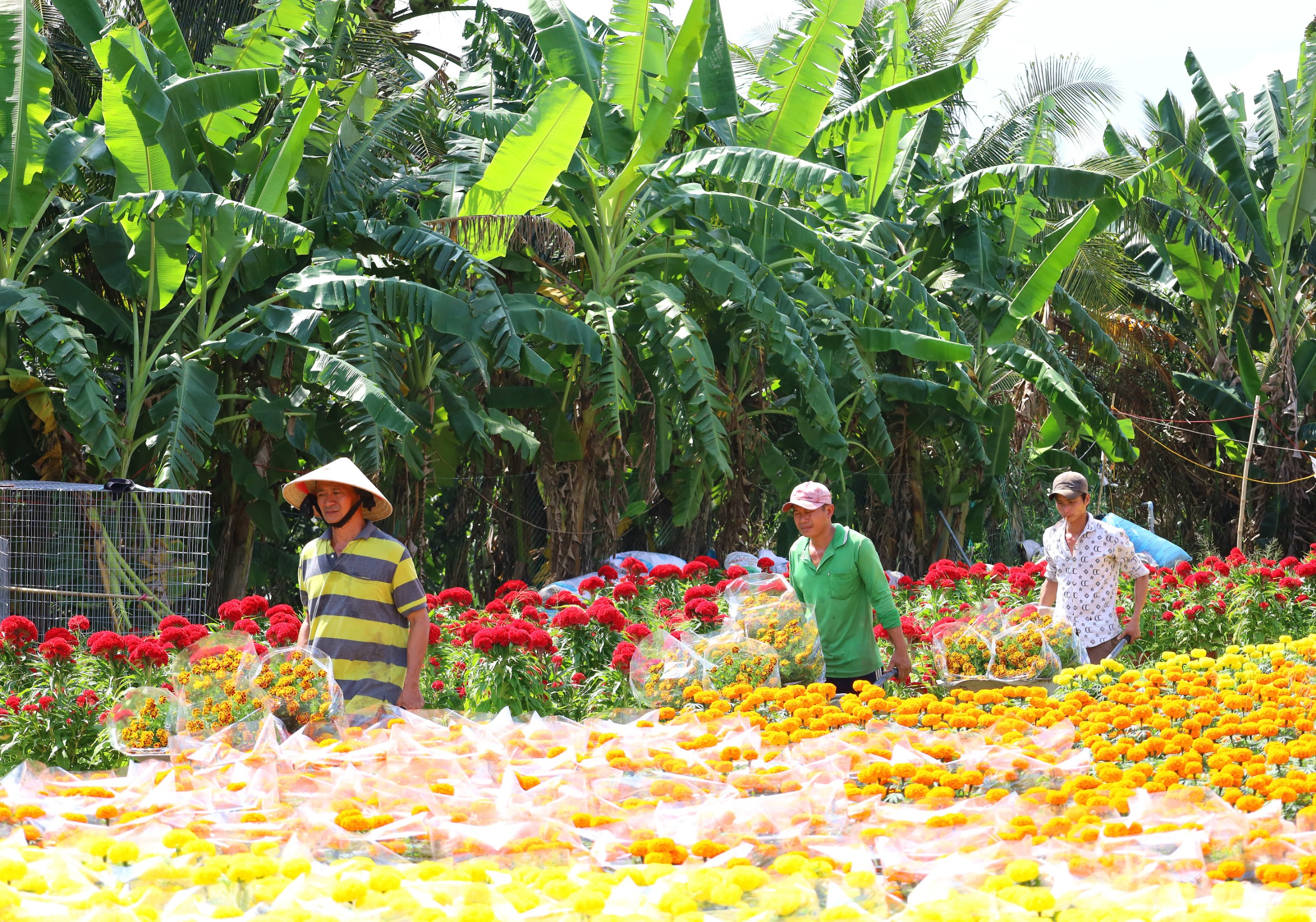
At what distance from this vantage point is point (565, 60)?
11.2m

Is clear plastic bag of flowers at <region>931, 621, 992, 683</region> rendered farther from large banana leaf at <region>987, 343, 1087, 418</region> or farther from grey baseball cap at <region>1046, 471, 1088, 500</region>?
large banana leaf at <region>987, 343, 1087, 418</region>

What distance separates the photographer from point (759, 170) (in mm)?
10062

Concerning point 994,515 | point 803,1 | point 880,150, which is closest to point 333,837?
Result: point 803,1

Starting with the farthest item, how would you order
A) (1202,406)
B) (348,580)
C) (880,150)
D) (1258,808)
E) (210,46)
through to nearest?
(1202,406), (210,46), (880,150), (348,580), (1258,808)

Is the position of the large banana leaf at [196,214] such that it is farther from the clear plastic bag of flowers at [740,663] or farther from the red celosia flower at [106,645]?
the clear plastic bag of flowers at [740,663]

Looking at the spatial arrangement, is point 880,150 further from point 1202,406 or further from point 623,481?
point 1202,406

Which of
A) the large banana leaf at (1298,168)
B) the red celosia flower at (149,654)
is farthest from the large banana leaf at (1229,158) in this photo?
the red celosia flower at (149,654)

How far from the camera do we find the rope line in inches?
615

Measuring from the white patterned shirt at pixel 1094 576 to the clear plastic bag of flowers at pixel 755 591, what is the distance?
148 centimetres

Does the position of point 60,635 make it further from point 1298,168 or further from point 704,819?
point 1298,168

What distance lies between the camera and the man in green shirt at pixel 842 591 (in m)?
5.69

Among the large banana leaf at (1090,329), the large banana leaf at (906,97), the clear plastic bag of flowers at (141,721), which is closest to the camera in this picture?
the clear plastic bag of flowers at (141,721)

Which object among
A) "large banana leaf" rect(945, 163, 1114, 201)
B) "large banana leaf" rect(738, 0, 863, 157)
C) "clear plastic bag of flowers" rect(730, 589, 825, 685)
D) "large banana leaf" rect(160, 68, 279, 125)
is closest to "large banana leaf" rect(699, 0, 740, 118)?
"large banana leaf" rect(738, 0, 863, 157)

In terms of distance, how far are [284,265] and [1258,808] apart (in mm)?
8575
